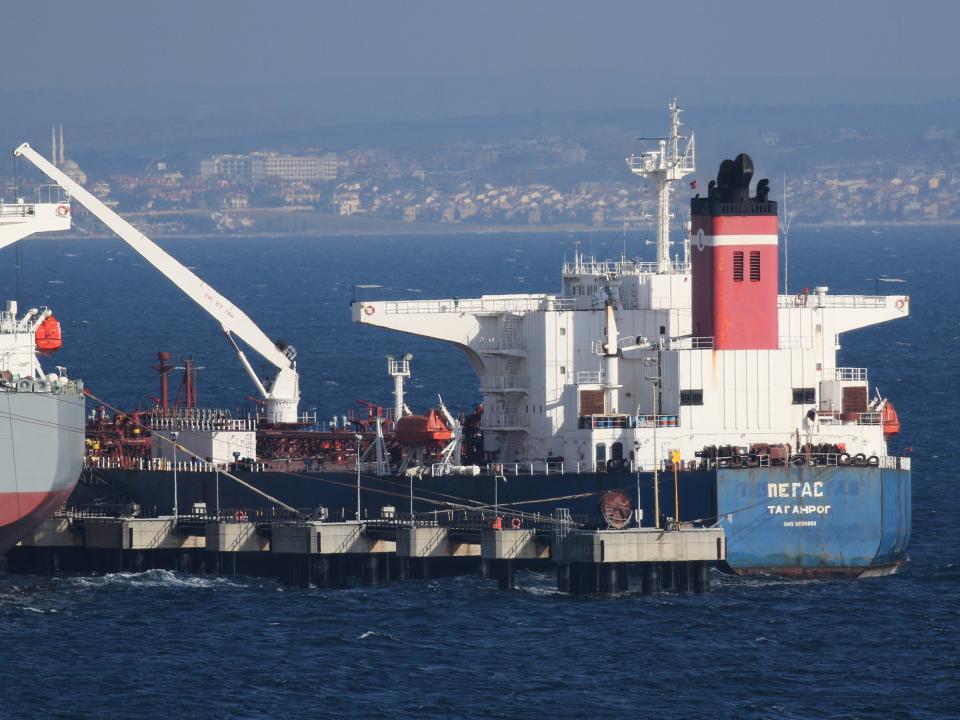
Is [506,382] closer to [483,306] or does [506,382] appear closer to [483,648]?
[483,306]

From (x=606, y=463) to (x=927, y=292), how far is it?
12499 centimetres

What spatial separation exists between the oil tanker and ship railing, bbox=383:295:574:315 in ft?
0.28

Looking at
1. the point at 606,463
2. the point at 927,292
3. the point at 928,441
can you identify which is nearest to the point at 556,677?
the point at 606,463

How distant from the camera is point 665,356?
69.2 metres

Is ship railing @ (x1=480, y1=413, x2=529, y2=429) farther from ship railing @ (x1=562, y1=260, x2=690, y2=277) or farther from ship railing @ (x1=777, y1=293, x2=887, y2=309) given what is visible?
ship railing @ (x1=777, y1=293, x2=887, y2=309)

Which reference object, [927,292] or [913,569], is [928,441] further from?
[927,292]

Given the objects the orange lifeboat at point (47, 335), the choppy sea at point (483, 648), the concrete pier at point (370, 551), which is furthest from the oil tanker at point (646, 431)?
the orange lifeboat at point (47, 335)

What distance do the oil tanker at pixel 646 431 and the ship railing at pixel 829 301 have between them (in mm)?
91

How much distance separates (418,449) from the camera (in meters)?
72.2

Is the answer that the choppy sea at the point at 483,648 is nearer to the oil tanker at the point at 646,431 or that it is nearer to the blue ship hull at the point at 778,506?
the blue ship hull at the point at 778,506

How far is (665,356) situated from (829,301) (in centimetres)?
727

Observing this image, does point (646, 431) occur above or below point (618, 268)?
below

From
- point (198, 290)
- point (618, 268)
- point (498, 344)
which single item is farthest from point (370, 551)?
point (198, 290)

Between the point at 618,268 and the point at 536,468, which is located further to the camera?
the point at 618,268
